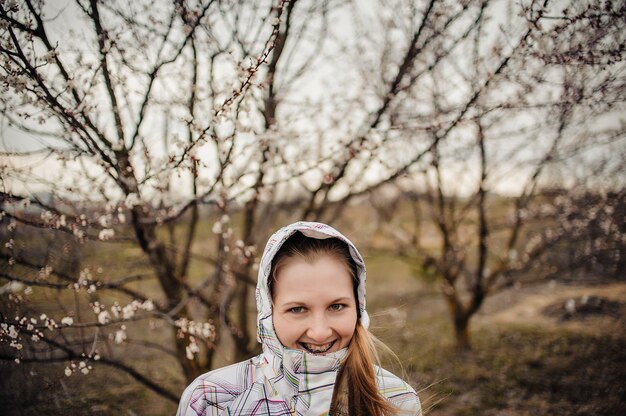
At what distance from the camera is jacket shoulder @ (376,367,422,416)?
1589 mm

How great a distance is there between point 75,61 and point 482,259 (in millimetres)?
5497

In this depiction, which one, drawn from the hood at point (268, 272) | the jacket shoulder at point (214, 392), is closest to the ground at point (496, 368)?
the hood at point (268, 272)

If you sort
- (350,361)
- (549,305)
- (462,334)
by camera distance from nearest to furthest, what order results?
(350,361)
(462,334)
(549,305)

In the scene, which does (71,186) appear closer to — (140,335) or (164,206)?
(164,206)

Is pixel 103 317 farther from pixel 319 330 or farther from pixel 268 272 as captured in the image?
pixel 319 330

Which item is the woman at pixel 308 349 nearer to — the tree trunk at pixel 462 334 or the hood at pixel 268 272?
the hood at pixel 268 272

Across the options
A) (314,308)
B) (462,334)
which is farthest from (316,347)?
(462,334)

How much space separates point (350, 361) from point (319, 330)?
0.24m

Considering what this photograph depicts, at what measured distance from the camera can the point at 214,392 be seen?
153 centimetres

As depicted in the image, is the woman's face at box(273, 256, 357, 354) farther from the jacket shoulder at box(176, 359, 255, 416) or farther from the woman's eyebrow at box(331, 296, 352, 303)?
the jacket shoulder at box(176, 359, 255, 416)

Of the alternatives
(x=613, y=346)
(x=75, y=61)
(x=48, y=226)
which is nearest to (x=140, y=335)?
(x=48, y=226)

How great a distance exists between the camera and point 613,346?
19.3ft

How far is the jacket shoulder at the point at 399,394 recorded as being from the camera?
159 cm

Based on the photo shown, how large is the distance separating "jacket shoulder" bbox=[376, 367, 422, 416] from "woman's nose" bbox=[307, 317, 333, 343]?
1.29ft
